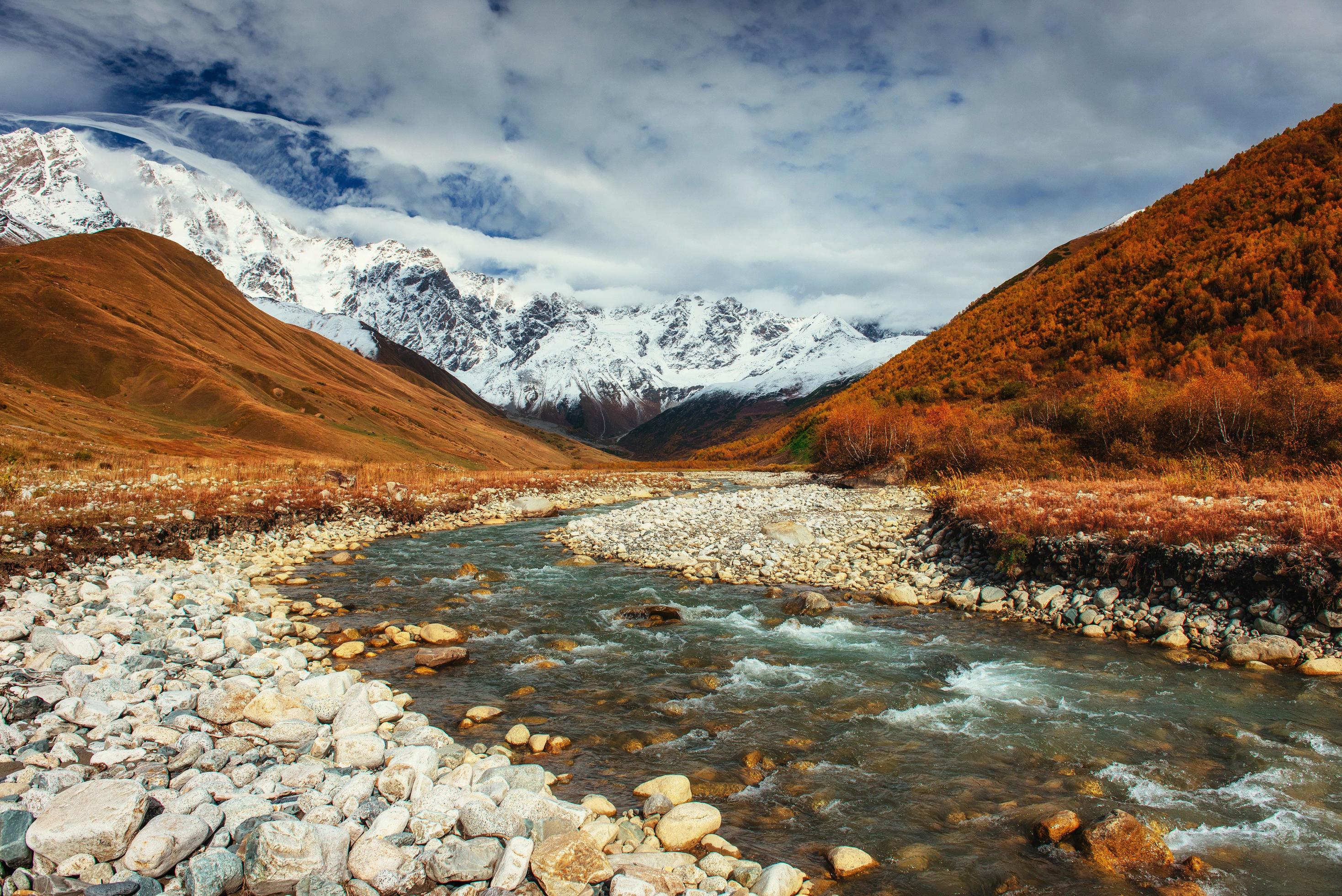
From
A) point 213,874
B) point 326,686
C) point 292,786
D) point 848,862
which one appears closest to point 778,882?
point 848,862

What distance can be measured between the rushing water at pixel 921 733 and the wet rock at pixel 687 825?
0.30m

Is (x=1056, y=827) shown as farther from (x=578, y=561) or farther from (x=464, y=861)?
(x=578, y=561)

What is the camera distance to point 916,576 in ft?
57.0

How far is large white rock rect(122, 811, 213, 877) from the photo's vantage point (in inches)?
Result: 178

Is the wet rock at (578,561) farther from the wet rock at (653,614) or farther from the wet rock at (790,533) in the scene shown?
the wet rock at (790,533)

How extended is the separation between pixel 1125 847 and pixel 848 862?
9.36ft

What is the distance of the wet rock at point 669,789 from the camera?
7.13 m

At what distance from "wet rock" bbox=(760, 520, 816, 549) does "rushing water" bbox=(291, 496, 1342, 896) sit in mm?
6800

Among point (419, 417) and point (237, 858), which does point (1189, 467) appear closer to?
point (237, 858)

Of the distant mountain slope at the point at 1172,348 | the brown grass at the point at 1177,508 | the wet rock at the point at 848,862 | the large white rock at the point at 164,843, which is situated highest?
the distant mountain slope at the point at 1172,348

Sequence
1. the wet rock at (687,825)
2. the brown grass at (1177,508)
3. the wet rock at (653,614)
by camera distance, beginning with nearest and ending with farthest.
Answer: the wet rock at (687,825) < the brown grass at (1177,508) < the wet rock at (653,614)

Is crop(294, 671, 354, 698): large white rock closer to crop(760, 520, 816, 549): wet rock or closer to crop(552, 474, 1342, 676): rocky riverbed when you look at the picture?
crop(552, 474, 1342, 676): rocky riverbed

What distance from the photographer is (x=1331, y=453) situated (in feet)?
67.3

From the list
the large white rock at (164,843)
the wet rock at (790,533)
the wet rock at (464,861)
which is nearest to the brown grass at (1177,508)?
the wet rock at (790,533)
